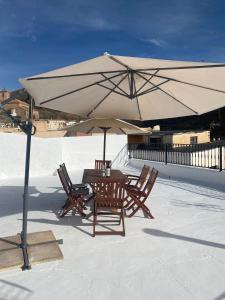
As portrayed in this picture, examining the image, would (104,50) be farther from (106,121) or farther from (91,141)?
(91,141)

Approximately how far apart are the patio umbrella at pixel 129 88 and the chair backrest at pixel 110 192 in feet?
4.12

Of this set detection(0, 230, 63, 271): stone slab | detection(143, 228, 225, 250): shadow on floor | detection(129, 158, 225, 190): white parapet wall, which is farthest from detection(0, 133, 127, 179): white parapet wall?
detection(143, 228, 225, 250): shadow on floor

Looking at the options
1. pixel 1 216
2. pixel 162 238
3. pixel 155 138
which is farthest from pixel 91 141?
pixel 155 138

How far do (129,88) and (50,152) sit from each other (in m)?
8.50

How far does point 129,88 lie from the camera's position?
16.5 ft

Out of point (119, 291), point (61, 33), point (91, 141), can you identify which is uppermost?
point (61, 33)

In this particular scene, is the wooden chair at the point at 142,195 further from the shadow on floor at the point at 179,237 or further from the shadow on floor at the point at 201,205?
the shadow on floor at the point at 201,205

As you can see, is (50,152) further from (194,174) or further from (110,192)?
(110,192)

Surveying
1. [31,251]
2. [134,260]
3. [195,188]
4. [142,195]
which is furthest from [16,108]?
[134,260]

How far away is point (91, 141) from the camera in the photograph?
1515 centimetres

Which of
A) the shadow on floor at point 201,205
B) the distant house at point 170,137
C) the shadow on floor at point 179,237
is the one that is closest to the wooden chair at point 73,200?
the shadow on floor at point 179,237

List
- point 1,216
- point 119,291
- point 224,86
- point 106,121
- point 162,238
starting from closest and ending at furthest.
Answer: point 119,291 → point 224,86 → point 162,238 → point 1,216 → point 106,121

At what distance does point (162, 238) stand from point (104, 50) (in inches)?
110

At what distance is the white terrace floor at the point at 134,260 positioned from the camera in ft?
10.3
